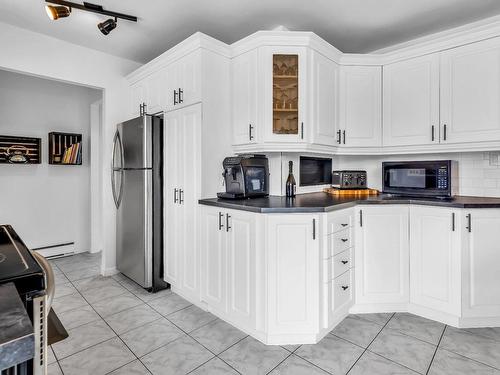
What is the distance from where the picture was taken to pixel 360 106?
114 inches

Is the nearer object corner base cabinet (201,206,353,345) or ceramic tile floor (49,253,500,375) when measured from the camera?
ceramic tile floor (49,253,500,375)

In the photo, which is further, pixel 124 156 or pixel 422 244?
pixel 124 156

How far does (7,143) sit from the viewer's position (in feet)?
11.9

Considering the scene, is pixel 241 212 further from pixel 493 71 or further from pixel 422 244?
pixel 493 71

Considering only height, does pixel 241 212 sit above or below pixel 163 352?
above

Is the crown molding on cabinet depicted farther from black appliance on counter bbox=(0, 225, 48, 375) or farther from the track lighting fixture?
black appliance on counter bbox=(0, 225, 48, 375)

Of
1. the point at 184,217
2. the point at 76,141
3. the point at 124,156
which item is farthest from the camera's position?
the point at 76,141

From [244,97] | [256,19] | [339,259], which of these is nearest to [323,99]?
[244,97]

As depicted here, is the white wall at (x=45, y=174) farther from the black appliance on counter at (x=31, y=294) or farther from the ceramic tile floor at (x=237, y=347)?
the black appliance on counter at (x=31, y=294)

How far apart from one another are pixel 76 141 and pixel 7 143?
772 mm

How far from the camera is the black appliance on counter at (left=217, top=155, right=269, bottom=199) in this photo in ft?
7.89

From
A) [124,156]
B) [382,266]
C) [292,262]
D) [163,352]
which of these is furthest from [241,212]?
[124,156]

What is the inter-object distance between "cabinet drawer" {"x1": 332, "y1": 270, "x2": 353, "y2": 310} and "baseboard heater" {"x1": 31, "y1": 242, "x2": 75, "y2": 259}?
3.86 meters

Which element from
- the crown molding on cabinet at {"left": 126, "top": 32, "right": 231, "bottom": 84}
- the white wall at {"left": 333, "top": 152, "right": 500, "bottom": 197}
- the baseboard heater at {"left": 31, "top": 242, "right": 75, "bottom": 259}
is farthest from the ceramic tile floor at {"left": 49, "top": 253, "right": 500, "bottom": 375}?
the crown molding on cabinet at {"left": 126, "top": 32, "right": 231, "bottom": 84}
